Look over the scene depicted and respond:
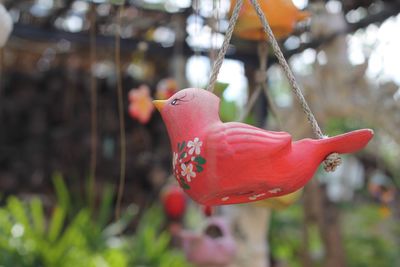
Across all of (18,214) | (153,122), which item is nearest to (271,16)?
(18,214)

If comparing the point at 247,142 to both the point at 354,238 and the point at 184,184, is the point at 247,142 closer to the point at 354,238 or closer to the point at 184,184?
the point at 184,184

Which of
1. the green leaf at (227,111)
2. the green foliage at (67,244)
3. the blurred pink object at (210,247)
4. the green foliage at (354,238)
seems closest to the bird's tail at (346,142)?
the green leaf at (227,111)

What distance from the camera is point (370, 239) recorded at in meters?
3.97

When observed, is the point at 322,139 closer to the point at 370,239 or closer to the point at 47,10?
the point at 47,10

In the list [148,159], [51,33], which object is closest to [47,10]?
[51,33]

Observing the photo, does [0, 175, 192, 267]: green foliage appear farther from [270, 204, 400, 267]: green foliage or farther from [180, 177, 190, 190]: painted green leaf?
[180, 177, 190, 190]: painted green leaf

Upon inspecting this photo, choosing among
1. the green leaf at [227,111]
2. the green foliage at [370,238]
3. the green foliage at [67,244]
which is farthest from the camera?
the green foliage at [370,238]

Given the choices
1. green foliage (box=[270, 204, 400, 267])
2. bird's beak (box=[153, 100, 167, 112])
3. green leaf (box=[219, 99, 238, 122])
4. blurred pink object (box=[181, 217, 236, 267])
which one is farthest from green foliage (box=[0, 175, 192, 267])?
bird's beak (box=[153, 100, 167, 112])

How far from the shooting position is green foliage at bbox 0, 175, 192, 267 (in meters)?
2.09

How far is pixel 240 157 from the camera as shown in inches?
29.1

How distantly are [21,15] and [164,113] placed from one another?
7.17ft

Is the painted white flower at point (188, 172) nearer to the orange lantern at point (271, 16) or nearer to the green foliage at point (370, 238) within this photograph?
the orange lantern at point (271, 16)

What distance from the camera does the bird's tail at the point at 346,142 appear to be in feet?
2.39

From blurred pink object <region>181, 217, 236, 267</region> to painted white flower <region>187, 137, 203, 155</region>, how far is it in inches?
49.2
